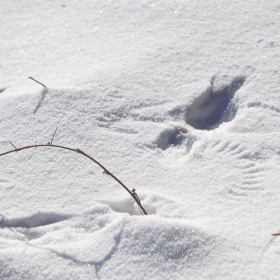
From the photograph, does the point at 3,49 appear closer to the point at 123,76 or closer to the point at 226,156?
the point at 123,76

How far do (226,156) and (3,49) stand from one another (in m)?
1.27

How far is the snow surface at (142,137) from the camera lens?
1227 millimetres

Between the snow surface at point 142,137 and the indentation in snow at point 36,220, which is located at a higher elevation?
the snow surface at point 142,137

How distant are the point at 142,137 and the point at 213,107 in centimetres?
36

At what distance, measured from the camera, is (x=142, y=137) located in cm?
164

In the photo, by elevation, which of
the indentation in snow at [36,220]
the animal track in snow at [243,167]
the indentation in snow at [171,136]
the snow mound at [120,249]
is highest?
the animal track in snow at [243,167]

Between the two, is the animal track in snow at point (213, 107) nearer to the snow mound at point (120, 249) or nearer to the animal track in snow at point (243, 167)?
the animal track in snow at point (243, 167)

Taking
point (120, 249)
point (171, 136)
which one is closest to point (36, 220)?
point (120, 249)

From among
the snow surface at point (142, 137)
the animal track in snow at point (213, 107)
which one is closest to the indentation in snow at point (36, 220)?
the snow surface at point (142, 137)

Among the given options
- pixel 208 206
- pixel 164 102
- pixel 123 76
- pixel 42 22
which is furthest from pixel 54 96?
pixel 208 206

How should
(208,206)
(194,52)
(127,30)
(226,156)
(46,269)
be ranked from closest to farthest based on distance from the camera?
1. (46,269)
2. (208,206)
3. (226,156)
4. (194,52)
5. (127,30)

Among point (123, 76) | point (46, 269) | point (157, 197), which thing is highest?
point (123, 76)

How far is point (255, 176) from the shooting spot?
4.81ft

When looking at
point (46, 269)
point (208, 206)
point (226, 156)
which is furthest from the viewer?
point (226, 156)
